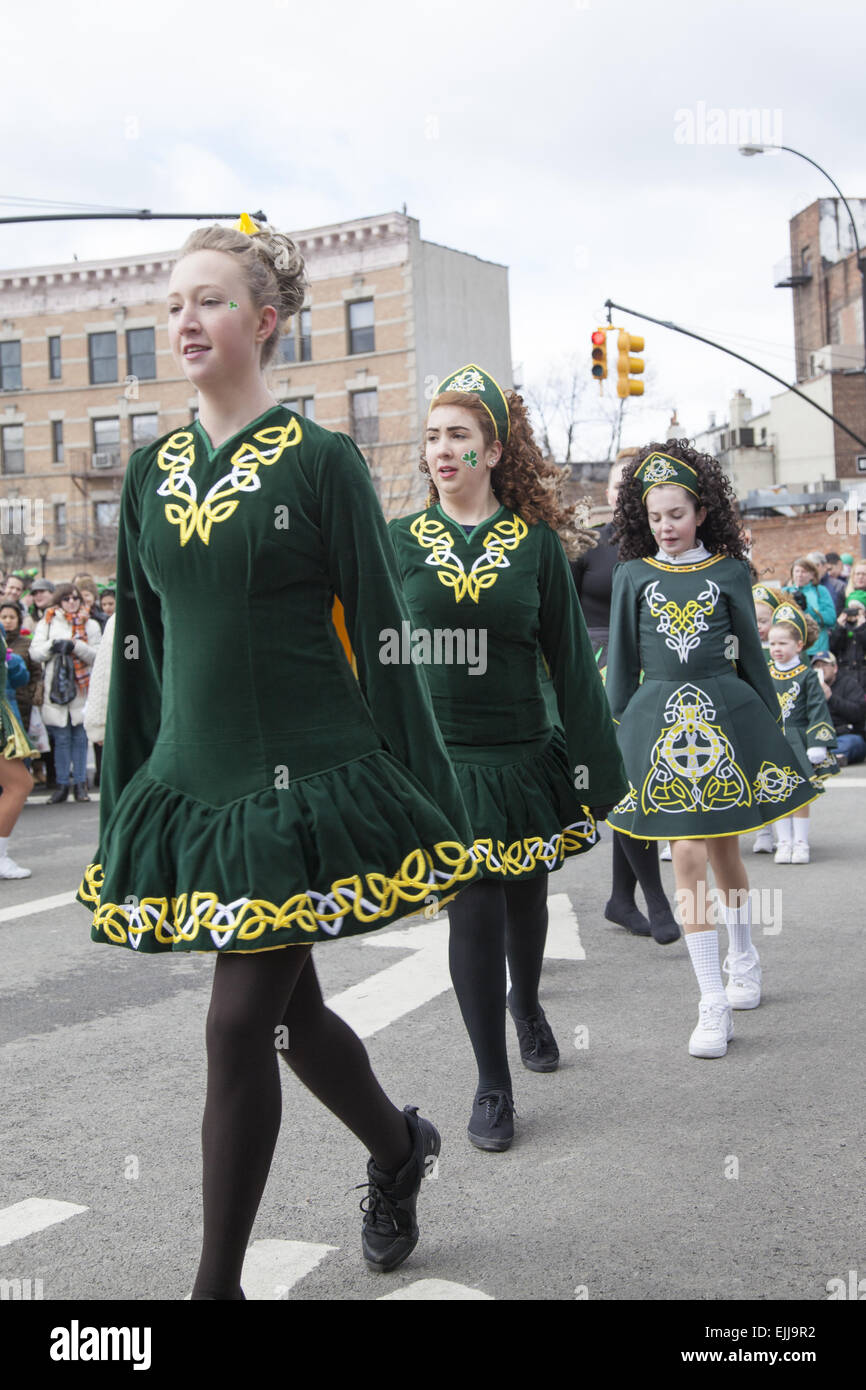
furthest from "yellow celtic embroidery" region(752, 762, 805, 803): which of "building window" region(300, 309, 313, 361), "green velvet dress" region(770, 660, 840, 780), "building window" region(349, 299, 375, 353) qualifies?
"building window" region(300, 309, 313, 361)

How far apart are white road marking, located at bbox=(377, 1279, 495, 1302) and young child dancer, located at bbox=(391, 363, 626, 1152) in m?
0.88

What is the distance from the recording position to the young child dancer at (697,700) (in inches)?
192

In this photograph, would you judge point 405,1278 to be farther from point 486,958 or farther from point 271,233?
point 271,233

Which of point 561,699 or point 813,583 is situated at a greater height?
point 813,583

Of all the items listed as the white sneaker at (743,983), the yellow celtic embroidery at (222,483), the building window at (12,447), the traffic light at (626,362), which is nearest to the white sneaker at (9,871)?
the white sneaker at (743,983)

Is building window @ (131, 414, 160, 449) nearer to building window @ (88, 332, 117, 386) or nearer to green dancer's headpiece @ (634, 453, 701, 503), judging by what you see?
building window @ (88, 332, 117, 386)

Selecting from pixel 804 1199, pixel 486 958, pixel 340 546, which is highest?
pixel 340 546

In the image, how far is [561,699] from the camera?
406 centimetres

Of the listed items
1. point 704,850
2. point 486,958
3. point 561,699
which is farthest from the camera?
point 704,850

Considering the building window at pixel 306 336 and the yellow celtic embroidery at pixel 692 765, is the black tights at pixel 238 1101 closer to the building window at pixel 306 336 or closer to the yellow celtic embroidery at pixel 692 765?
the yellow celtic embroidery at pixel 692 765

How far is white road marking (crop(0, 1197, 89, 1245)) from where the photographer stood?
3.24 meters

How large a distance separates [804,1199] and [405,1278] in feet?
3.40
